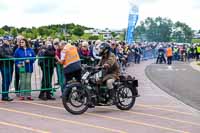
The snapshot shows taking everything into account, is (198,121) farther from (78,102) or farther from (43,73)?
(43,73)

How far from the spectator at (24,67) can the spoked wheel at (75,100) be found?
245 centimetres

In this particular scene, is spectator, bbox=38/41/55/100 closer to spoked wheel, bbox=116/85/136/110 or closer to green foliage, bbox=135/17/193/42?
Result: spoked wheel, bbox=116/85/136/110

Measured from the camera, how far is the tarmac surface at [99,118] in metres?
9.34

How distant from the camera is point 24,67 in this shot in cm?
1302

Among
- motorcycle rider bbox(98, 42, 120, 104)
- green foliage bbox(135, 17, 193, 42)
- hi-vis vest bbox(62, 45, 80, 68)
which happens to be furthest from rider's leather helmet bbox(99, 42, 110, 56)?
green foliage bbox(135, 17, 193, 42)

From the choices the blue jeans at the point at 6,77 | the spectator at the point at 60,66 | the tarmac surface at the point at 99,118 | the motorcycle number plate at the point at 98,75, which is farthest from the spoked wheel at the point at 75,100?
the blue jeans at the point at 6,77

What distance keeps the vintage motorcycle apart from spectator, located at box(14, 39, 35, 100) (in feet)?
6.75

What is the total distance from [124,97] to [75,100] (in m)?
1.32

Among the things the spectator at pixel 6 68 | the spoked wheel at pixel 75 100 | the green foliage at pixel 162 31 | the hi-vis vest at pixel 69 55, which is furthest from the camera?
the green foliage at pixel 162 31

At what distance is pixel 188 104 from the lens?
43.2ft

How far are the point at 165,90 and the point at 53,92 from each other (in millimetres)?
4595

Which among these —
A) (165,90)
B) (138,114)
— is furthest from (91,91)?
(165,90)

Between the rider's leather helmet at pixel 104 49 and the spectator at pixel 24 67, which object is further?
the spectator at pixel 24 67

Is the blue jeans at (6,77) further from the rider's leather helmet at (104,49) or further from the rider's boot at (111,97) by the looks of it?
the rider's boot at (111,97)
